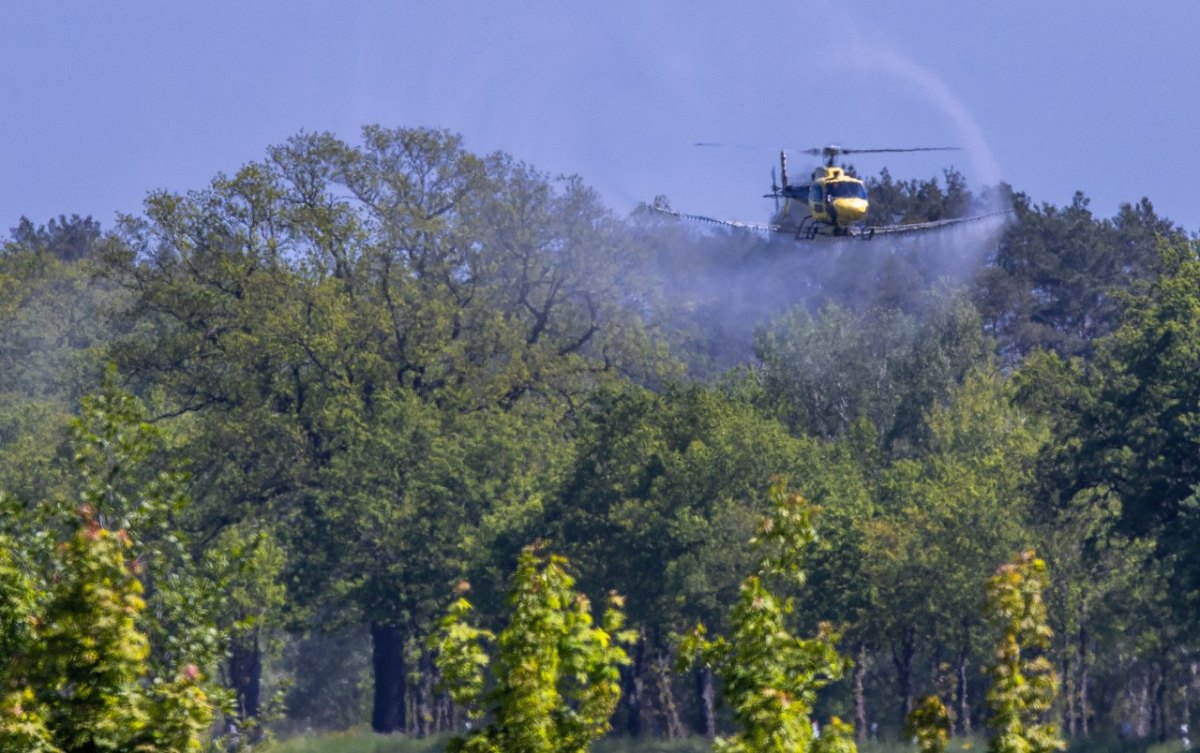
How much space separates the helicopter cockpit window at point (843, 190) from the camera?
46094 mm

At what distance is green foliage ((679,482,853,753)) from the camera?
14.9 metres

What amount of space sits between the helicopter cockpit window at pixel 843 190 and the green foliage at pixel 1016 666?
32.2m

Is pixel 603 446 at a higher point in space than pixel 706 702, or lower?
higher

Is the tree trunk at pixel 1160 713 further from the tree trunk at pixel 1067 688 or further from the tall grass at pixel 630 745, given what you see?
the tree trunk at pixel 1067 688

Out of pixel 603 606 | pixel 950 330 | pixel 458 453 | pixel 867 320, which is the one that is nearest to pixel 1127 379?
pixel 603 606

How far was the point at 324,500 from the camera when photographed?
229ft

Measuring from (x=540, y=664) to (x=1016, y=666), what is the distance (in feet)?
12.2

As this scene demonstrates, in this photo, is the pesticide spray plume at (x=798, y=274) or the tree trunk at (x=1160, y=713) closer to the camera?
the tree trunk at (x=1160, y=713)

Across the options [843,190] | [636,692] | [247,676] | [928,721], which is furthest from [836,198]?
[247,676]

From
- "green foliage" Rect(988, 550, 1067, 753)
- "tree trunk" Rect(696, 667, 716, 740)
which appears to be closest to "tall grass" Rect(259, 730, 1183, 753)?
"tree trunk" Rect(696, 667, 716, 740)

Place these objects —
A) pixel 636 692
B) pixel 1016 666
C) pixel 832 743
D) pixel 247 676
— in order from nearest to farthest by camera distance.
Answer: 1. pixel 1016 666
2. pixel 832 743
3. pixel 636 692
4. pixel 247 676

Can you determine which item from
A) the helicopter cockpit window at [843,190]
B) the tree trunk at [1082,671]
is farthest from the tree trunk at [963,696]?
the helicopter cockpit window at [843,190]

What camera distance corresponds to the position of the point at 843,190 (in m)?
46.2

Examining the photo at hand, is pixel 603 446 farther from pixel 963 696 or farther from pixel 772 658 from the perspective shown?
pixel 772 658
